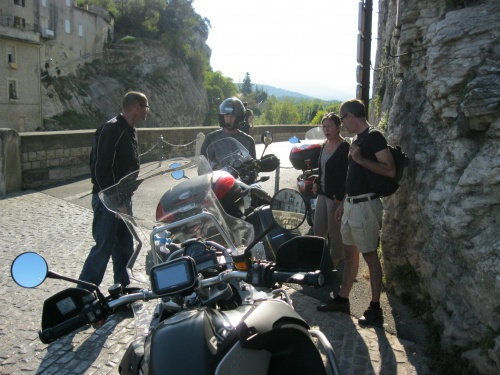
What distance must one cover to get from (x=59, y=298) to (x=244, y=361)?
94 centimetres

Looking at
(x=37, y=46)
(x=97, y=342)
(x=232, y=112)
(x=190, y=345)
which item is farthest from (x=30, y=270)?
(x=37, y=46)

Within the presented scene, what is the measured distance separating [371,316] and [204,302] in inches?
97.0

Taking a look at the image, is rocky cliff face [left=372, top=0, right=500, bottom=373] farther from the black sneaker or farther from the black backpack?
the black sneaker

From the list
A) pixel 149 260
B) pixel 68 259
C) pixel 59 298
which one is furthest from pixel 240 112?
pixel 59 298

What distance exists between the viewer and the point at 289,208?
3.54 metres

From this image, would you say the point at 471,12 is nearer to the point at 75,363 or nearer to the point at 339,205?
the point at 339,205

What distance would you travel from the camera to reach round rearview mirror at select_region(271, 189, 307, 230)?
3.33m

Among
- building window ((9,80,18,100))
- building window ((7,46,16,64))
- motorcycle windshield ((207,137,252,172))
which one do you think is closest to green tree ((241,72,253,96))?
building window ((7,46,16,64))

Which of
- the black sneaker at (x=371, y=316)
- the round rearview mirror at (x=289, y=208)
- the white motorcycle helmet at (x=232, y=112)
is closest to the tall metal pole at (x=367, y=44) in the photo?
the white motorcycle helmet at (x=232, y=112)

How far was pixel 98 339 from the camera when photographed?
4375 millimetres

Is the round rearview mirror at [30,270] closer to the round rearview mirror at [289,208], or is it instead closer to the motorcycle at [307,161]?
the round rearview mirror at [289,208]

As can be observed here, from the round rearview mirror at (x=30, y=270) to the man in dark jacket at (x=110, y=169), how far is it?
92.2 inches

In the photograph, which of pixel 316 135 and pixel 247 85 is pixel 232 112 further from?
pixel 247 85

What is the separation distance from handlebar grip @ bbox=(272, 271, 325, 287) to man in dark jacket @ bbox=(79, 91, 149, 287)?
2896 mm
